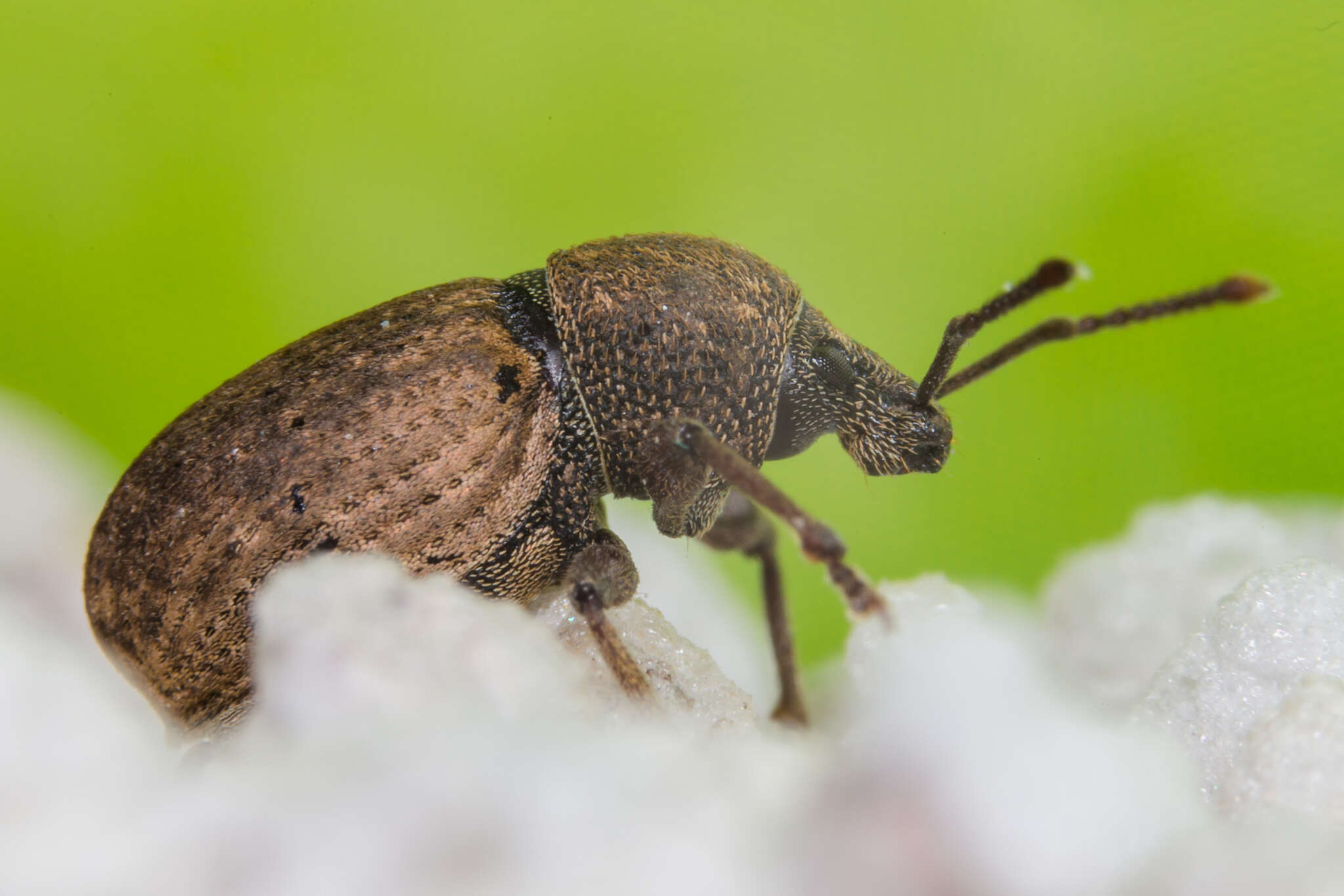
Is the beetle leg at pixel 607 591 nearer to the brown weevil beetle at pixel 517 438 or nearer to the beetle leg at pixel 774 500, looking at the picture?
the brown weevil beetle at pixel 517 438

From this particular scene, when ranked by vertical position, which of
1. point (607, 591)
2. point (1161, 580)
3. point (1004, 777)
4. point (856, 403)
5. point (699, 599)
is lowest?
point (699, 599)

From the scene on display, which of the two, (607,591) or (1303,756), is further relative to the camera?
(607,591)

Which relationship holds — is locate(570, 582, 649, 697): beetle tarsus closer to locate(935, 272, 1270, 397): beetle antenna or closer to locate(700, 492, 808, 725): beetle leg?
locate(700, 492, 808, 725): beetle leg

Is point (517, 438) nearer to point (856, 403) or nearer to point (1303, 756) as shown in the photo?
point (856, 403)

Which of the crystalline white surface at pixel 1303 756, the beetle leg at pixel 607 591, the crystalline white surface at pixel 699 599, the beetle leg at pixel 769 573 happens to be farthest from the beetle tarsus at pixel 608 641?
the crystalline white surface at pixel 1303 756

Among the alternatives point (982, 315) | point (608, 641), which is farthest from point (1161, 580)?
point (608, 641)

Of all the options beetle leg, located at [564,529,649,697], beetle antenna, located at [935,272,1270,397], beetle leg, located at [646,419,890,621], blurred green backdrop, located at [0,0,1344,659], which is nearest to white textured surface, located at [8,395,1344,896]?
beetle leg, located at [646,419,890,621]
